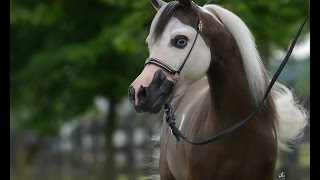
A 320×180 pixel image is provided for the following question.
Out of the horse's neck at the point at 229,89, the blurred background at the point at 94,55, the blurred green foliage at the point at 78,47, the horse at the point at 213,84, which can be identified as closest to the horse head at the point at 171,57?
the horse at the point at 213,84

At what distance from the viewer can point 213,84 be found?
4633 millimetres

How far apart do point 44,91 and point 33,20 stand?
4.49ft

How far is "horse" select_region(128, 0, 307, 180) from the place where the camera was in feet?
14.0

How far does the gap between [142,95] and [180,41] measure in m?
0.43

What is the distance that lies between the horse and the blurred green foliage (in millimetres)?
4169

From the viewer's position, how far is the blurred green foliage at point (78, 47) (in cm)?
921

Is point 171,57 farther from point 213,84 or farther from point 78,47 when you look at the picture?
point 78,47

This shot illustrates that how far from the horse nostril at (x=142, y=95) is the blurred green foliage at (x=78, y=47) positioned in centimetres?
468

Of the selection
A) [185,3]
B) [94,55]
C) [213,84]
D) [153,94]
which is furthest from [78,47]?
[153,94]

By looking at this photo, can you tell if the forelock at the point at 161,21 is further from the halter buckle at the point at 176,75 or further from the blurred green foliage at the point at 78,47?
the blurred green foliage at the point at 78,47

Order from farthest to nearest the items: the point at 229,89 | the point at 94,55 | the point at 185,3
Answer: the point at 94,55
the point at 229,89
the point at 185,3

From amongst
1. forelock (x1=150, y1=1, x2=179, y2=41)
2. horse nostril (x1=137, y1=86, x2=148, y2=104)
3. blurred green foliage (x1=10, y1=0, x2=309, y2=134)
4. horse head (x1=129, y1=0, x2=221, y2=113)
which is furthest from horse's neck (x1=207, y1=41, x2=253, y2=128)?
blurred green foliage (x1=10, y1=0, x2=309, y2=134)
